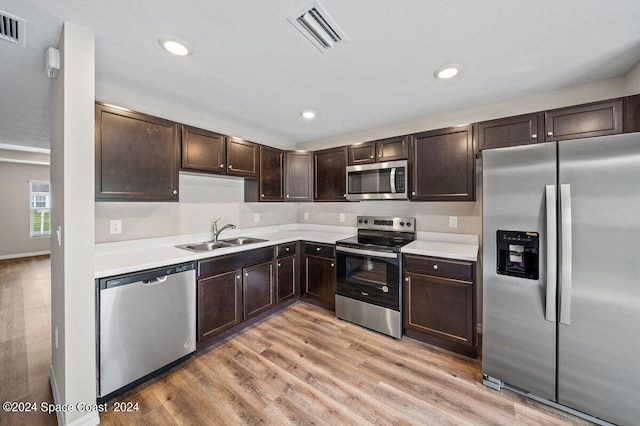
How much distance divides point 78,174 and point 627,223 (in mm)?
3316

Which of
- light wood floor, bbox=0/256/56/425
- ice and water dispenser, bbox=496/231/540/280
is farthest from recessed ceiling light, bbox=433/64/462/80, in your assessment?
light wood floor, bbox=0/256/56/425

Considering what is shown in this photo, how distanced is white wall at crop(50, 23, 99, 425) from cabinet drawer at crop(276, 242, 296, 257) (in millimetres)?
1808

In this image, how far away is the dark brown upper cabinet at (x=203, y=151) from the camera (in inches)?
96.6

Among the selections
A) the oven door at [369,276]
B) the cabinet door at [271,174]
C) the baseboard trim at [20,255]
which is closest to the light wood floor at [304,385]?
the oven door at [369,276]

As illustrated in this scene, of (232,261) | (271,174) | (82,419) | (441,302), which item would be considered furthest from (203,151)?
(441,302)

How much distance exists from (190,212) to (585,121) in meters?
3.83

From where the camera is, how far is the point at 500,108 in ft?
8.44

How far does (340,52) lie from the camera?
1.76 metres

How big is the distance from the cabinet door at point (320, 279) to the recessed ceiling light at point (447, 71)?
2221 millimetres

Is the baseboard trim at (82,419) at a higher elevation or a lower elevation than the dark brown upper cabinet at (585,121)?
lower

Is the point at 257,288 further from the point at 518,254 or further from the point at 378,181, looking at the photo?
the point at 518,254

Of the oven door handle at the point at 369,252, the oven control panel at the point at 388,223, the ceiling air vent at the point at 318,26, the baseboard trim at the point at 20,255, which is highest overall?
the ceiling air vent at the point at 318,26

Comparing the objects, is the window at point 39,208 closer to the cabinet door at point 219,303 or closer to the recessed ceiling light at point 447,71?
the cabinet door at point 219,303

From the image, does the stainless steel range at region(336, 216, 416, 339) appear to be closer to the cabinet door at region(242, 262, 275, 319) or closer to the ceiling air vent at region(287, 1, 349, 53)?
the cabinet door at region(242, 262, 275, 319)
